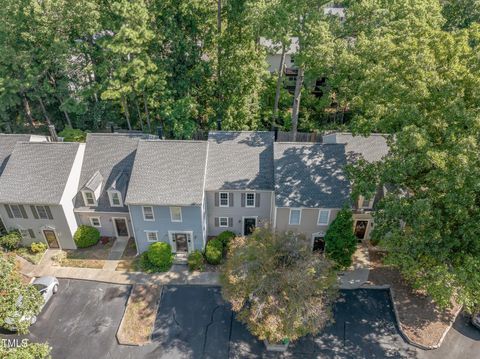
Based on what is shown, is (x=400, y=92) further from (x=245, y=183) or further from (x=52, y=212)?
(x=52, y=212)

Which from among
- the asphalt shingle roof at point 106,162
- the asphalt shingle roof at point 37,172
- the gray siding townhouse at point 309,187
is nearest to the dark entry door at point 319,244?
the gray siding townhouse at point 309,187

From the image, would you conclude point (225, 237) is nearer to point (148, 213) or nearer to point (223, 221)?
point (223, 221)

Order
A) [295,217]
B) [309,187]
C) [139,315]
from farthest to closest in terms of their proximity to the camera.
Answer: [295,217], [309,187], [139,315]

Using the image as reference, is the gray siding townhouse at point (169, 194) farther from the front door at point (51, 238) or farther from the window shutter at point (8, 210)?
the window shutter at point (8, 210)

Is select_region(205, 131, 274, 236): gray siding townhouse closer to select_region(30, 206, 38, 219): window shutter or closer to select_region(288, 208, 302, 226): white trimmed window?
select_region(288, 208, 302, 226): white trimmed window

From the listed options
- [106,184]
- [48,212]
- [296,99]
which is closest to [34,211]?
[48,212]

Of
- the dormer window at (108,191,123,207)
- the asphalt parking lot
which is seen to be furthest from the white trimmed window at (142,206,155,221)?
the asphalt parking lot
